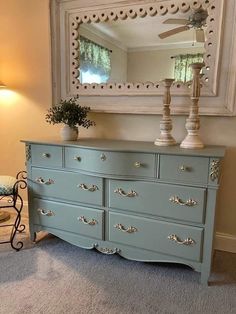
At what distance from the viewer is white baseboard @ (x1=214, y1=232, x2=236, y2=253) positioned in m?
2.21

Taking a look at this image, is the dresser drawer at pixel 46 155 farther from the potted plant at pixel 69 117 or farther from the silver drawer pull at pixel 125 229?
the silver drawer pull at pixel 125 229

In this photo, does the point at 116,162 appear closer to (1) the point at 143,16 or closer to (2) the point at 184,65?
(2) the point at 184,65

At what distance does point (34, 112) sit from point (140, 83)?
3.76 ft

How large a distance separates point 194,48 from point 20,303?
2.12 m

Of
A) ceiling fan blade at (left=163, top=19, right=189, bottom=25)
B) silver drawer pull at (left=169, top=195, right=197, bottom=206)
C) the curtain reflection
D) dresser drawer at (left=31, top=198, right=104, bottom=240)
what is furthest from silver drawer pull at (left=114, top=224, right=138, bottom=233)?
ceiling fan blade at (left=163, top=19, right=189, bottom=25)

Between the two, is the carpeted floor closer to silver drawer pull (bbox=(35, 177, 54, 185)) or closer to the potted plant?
silver drawer pull (bbox=(35, 177, 54, 185))

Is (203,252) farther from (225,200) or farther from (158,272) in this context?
(225,200)

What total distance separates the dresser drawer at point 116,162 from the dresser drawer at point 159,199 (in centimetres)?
8

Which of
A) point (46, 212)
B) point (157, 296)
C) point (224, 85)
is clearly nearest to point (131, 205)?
point (157, 296)

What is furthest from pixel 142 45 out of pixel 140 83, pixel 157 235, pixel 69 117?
pixel 157 235

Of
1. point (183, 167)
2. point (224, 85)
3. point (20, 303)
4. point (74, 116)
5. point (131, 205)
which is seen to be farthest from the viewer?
point (74, 116)

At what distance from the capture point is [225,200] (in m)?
2.19

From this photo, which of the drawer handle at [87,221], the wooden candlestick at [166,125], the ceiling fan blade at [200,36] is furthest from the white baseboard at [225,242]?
the ceiling fan blade at [200,36]

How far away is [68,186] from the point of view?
208 cm
